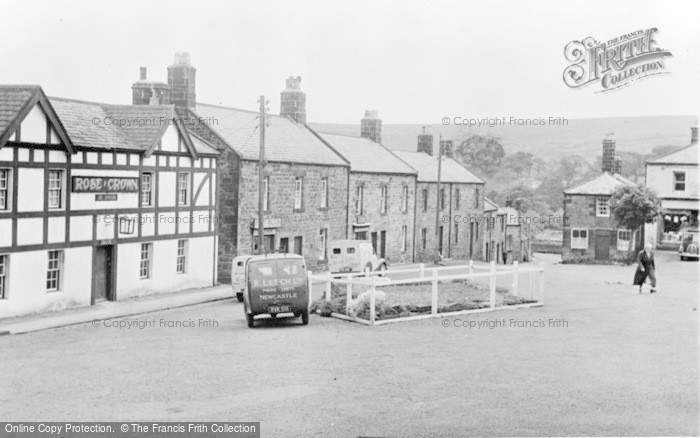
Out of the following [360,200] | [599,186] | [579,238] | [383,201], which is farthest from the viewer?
[579,238]

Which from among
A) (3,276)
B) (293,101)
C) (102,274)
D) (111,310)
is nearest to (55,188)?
(3,276)

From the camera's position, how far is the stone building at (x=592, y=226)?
53.0 metres

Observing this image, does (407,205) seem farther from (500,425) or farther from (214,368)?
(500,425)

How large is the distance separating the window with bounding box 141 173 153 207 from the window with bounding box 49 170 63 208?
3.88 meters

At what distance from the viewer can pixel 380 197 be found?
150ft

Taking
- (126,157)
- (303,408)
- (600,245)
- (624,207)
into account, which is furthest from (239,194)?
(600,245)

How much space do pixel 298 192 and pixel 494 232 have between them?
32.2m

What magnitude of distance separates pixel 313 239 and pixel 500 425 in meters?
29.5

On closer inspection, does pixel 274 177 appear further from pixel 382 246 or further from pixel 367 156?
pixel 382 246

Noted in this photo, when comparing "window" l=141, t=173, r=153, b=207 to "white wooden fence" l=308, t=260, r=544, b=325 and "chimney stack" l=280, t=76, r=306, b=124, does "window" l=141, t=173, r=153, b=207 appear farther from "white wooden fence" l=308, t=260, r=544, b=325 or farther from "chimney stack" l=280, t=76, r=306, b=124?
"chimney stack" l=280, t=76, r=306, b=124

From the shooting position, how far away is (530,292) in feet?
74.1

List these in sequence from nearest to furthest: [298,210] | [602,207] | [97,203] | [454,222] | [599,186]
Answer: [97,203] < [298,210] < [602,207] < [599,186] < [454,222]

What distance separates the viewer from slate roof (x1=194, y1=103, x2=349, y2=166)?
111 feet

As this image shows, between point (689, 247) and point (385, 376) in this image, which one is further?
point (689, 247)
